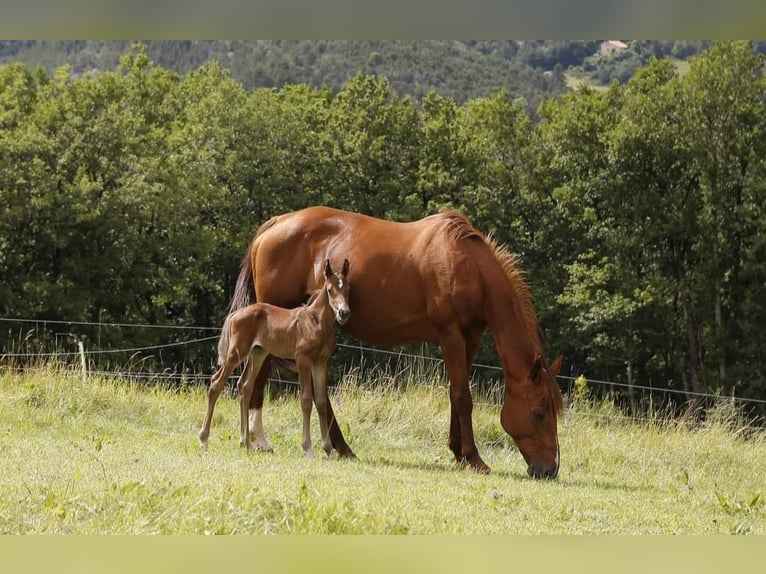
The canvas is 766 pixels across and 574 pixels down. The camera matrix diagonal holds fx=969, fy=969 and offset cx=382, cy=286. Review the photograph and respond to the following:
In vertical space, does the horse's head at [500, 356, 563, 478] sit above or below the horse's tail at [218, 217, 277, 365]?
below

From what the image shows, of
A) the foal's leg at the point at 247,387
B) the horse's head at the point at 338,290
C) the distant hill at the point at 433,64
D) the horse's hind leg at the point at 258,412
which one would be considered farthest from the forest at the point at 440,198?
the distant hill at the point at 433,64

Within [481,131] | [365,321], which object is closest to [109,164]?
[481,131]

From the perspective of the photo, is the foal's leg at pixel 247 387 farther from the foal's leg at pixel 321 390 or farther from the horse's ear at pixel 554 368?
the horse's ear at pixel 554 368

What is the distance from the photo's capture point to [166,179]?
110 feet

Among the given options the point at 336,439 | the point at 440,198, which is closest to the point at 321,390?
the point at 336,439

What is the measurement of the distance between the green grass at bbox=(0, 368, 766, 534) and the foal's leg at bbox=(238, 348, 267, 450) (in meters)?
0.25

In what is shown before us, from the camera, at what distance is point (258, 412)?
29.2ft

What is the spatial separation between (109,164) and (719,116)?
71.6ft

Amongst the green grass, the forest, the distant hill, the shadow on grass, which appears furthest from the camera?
the distant hill

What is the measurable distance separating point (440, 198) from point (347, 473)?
3072cm

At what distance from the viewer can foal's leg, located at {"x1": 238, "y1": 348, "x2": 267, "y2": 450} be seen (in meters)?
8.66

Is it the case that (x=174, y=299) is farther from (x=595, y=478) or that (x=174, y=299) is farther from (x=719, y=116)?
(x=595, y=478)

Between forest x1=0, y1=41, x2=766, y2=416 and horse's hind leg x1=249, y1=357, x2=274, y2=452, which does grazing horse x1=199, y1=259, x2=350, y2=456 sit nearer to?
horse's hind leg x1=249, y1=357, x2=274, y2=452

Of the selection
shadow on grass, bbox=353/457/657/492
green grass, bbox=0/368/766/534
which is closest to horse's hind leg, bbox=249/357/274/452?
green grass, bbox=0/368/766/534
